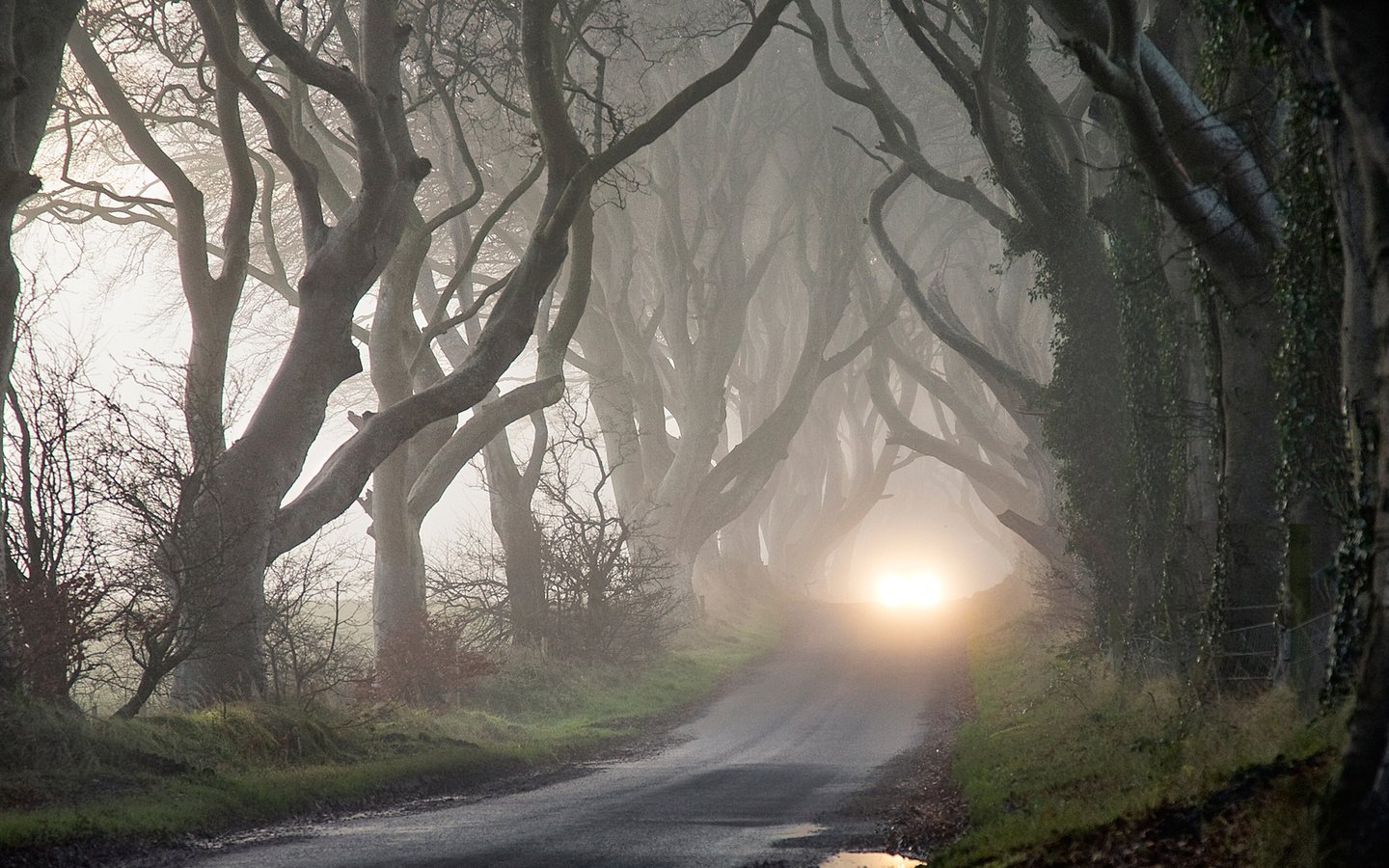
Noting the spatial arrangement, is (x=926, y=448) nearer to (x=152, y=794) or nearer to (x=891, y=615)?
(x=891, y=615)

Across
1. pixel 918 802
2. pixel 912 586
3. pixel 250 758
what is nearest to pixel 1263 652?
pixel 918 802

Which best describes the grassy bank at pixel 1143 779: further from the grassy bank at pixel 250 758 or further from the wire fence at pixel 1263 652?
the grassy bank at pixel 250 758

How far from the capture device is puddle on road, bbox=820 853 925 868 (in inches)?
330

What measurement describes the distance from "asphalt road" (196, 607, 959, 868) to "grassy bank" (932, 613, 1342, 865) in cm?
135

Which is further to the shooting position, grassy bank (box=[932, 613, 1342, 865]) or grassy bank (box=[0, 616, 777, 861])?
grassy bank (box=[0, 616, 777, 861])

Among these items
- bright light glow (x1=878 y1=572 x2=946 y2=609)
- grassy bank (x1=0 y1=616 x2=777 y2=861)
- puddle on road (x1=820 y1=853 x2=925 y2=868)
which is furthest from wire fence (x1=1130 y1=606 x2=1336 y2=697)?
bright light glow (x1=878 y1=572 x2=946 y2=609)

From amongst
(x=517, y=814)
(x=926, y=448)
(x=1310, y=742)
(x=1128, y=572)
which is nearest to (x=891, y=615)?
(x=926, y=448)

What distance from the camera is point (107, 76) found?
14719 mm

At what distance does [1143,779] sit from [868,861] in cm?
193

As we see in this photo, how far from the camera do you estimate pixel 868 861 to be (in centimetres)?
854

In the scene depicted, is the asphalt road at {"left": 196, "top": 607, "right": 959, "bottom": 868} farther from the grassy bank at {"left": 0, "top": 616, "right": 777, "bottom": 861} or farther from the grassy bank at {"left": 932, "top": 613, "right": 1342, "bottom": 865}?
the grassy bank at {"left": 932, "top": 613, "right": 1342, "bottom": 865}

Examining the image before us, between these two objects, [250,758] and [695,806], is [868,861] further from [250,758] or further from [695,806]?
Answer: [250,758]

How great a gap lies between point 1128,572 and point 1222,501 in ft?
23.3

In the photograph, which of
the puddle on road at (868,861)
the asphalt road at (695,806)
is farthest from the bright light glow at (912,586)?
the puddle on road at (868,861)
